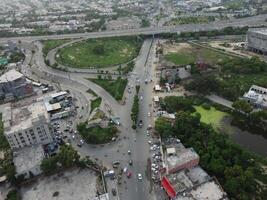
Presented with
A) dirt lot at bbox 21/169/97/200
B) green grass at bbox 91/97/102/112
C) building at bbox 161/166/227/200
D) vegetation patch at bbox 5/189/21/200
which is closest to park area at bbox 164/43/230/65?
green grass at bbox 91/97/102/112

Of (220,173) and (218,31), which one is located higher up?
(218,31)

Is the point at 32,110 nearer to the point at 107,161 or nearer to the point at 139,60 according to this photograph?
the point at 107,161

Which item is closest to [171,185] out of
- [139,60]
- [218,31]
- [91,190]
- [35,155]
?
[91,190]

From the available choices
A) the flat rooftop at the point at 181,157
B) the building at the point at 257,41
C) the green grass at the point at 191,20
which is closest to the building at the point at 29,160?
the flat rooftop at the point at 181,157

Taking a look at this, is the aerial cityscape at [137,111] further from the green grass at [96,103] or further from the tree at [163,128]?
the green grass at [96,103]

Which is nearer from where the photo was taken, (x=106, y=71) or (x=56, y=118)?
(x=56, y=118)

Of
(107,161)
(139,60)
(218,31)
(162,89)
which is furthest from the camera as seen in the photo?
(218,31)

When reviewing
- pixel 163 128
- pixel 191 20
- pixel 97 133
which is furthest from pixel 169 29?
pixel 97 133

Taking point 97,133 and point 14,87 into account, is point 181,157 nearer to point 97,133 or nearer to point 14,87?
point 97,133
